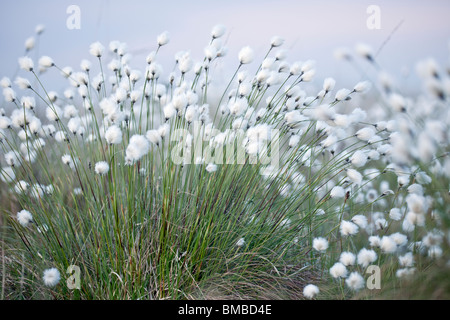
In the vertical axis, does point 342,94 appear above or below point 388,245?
above

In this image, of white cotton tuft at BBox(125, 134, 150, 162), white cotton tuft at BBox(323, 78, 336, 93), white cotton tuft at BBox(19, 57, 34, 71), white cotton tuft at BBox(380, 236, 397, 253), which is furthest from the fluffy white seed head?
white cotton tuft at BBox(380, 236, 397, 253)

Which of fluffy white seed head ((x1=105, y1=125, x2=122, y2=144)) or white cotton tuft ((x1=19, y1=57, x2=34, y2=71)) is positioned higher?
white cotton tuft ((x1=19, y1=57, x2=34, y2=71))

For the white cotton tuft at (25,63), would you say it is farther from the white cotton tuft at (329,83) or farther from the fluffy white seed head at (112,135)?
the white cotton tuft at (329,83)

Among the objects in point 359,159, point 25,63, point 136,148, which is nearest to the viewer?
point 136,148

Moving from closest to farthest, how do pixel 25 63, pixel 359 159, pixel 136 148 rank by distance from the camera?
pixel 136 148 → pixel 359 159 → pixel 25 63

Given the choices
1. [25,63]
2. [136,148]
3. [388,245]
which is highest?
[25,63]

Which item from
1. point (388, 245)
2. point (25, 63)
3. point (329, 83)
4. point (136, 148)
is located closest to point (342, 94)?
point (329, 83)

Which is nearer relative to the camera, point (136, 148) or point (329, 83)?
point (136, 148)

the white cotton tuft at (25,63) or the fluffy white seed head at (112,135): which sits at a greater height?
the white cotton tuft at (25,63)

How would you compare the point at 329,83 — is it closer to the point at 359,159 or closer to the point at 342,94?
the point at 342,94

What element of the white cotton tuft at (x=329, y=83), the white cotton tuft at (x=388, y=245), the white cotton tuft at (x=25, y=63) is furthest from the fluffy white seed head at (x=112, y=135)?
the white cotton tuft at (x=388, y=245)

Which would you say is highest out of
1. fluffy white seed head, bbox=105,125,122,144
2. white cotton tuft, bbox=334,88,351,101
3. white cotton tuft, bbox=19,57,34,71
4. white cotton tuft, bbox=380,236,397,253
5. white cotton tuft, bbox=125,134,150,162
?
white cotton tuft, bbox=19,57,34,71

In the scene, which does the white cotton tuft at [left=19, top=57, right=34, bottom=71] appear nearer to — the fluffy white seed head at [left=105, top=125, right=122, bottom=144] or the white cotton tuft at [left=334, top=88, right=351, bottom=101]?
the fluffy white seed head at [left=105, top=125, right=122, bottom=144]
